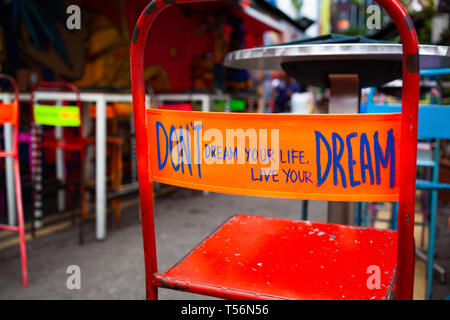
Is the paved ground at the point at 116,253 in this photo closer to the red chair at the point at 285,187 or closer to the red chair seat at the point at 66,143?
the red chair seat at the point at 66,143

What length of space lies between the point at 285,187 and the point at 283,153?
0.06m

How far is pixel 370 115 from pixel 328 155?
0.09 m

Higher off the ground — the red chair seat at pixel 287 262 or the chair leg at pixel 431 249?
the red chair seat at pixel 287 262

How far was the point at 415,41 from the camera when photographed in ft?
1.90

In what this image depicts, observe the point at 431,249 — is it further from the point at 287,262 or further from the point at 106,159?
the point at 106,159

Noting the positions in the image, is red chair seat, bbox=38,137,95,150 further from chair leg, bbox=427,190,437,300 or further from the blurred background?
chair leg, bbox=427,190,437,300

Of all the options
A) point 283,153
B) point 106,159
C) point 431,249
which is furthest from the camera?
point 106,159

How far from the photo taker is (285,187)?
0.71 meters

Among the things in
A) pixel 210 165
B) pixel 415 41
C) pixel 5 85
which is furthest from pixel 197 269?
pixel 5 85

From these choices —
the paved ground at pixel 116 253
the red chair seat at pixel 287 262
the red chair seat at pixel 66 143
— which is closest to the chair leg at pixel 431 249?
the paved ground at pixel 116 253

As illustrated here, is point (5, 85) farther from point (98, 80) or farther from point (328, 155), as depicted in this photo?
point (328, 155)

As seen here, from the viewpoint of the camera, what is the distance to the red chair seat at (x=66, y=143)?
2709mm

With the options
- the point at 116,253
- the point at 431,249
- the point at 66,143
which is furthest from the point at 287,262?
Answer: the point at 66,143

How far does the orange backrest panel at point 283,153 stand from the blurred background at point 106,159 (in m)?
0.37
